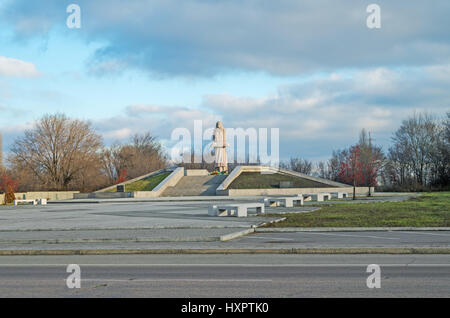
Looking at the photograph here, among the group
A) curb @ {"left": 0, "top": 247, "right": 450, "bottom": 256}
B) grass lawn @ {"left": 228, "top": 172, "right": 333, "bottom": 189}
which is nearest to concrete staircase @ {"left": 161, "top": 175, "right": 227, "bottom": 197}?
grass lawn @ {"left": 228, "top": 172, "right": 333, "bottom": 189}

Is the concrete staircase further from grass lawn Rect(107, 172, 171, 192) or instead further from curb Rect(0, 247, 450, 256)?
curb Rect(0, 247, 450, 256)

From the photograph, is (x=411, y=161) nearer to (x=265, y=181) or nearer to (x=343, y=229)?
(x=265, y=181)

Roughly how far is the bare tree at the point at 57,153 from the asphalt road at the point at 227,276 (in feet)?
210

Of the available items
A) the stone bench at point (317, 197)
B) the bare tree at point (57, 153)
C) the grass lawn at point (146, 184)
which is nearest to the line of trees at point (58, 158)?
the bare tree at point (57, 153)

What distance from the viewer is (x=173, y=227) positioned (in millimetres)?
18328

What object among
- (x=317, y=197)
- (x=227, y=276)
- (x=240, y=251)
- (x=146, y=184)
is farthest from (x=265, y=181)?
(x=227, y=276)

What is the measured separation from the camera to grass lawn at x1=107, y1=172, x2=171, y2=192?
5872 centimetres

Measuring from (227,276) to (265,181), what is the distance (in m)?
50.1

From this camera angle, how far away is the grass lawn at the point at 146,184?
58.7 m

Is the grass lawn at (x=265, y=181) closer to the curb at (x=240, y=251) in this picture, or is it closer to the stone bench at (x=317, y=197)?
the stone bench at (x=317, y=197)
